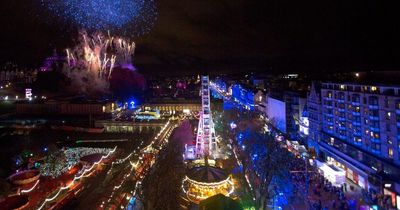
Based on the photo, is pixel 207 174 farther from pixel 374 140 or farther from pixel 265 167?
pixel 374 140

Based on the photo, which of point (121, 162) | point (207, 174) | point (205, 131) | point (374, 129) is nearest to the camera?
point (207, 174)

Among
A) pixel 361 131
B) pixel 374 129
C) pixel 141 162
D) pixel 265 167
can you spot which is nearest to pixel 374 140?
pixel 374 129

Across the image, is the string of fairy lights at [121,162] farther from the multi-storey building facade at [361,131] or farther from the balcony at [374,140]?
the balcony at [374,140]

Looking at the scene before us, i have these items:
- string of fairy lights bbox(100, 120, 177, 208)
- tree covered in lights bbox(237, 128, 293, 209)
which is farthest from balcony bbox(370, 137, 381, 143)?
string of fairy lights bbox(100, 120, 177, 208)

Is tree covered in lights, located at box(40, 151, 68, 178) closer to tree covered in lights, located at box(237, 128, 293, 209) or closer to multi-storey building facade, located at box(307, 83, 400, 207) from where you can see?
tree covered in lights, located at box(237, 128, 293, 209)

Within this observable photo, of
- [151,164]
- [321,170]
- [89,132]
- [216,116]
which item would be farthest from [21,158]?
[216,116]

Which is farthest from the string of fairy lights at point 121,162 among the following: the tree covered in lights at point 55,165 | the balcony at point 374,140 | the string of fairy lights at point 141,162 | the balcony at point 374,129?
the balcony at point 374,129
